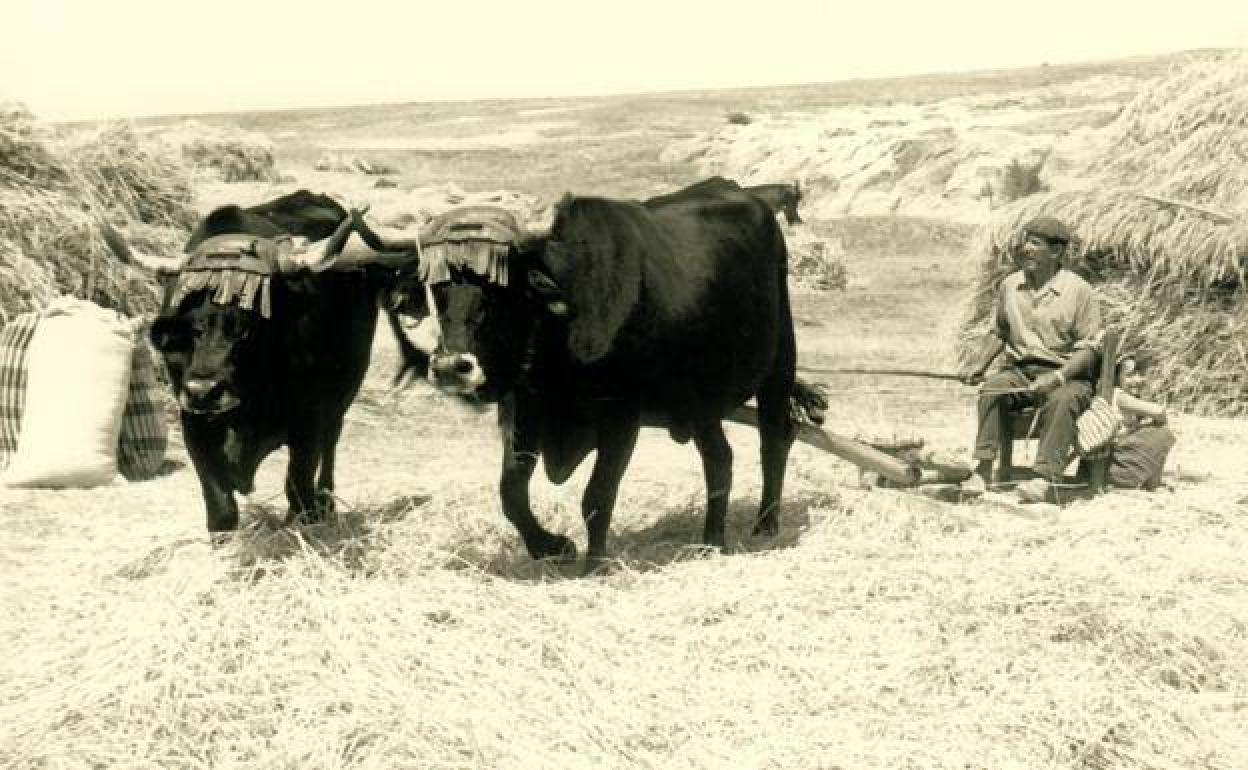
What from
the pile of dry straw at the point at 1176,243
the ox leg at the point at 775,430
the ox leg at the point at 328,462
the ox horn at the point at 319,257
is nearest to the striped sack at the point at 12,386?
the ox leg at the point at 328,462

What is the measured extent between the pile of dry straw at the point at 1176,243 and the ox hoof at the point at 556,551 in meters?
6.26

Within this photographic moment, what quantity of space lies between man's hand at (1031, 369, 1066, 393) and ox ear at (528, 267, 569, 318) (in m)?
3.21

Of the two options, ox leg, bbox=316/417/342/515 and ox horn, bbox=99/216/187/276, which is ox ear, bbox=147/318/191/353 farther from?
ox leg, bbox=316/417/342/515

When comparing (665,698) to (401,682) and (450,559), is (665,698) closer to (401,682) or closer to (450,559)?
(401,682)

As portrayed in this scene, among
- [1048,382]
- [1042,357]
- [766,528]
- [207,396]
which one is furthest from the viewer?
[1042,357]

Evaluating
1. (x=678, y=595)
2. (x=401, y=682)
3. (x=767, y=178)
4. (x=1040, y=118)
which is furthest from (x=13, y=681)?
(x=1040, y=118)

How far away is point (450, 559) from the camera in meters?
6.45

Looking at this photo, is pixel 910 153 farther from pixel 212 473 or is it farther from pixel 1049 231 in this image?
pixel 212 473

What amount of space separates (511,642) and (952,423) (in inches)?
266

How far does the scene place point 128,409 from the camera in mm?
9766

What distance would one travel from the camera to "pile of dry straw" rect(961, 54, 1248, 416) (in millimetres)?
11320

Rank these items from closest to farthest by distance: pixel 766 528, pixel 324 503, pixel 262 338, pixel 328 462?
1. pixel 262 338
2. pixel 324 503
3. pixel 766 528
4. pixel 328 462

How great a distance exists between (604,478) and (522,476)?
0.33 metres

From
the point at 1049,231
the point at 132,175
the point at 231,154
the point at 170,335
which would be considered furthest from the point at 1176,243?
the point at 231,154
